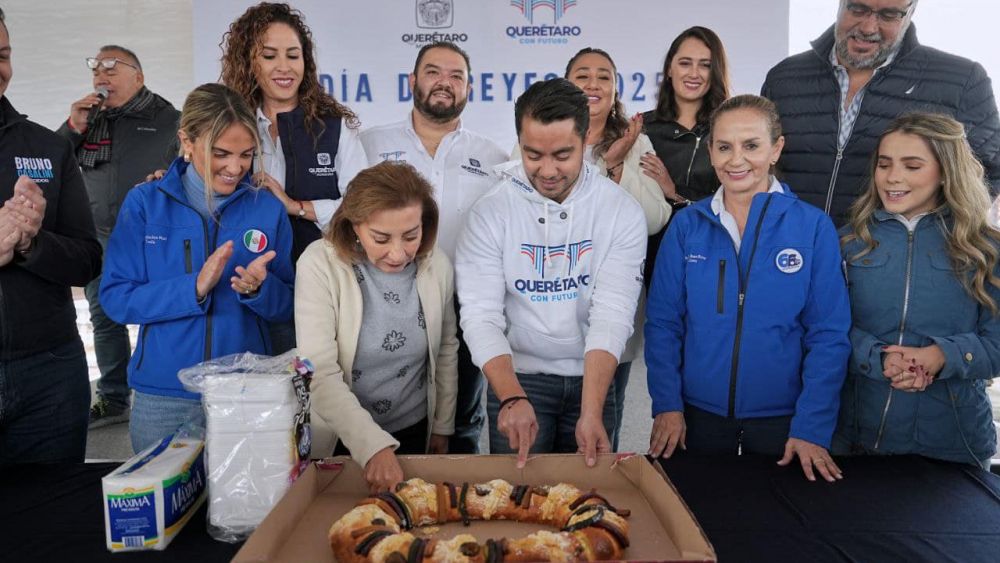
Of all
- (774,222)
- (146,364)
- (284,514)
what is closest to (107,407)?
(146,364)

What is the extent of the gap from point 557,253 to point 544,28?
9.93 ft

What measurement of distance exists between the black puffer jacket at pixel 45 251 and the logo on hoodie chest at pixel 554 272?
1.03 m

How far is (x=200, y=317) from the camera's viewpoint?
65.3 inches

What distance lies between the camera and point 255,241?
1745 mm

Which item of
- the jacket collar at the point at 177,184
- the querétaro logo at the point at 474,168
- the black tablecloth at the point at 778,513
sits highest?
the querétaro logo at the point at 474,168

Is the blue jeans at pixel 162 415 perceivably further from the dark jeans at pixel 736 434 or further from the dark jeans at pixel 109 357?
the dark jeans at pixel 109 357

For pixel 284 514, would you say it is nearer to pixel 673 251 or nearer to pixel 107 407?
pixel 673 251

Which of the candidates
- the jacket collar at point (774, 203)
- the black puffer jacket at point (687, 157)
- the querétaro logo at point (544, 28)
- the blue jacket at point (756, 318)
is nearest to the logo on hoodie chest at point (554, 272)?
the blue jacket at point (756, 318)

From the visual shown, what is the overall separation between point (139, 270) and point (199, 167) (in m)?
0.27

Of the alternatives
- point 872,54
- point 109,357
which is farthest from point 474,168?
point 109,357

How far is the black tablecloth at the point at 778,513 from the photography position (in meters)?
1.10

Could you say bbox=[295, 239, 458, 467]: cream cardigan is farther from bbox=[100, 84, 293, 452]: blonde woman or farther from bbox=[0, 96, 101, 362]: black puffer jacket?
bbox=[0, 96, 101, 362]: black puffer jacket

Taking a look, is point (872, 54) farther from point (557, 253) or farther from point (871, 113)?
point (557, 253)

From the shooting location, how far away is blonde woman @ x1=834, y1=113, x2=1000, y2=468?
165 centimetres
